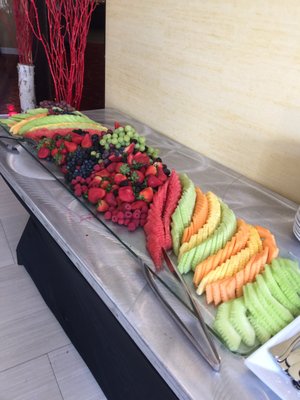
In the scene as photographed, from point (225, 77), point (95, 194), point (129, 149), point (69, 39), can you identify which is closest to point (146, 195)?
point (95, 194)

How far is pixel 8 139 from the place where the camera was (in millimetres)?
1308

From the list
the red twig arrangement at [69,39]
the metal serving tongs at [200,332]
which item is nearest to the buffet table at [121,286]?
the metal serving tongs at [200,332]

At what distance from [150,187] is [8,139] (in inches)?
26.9

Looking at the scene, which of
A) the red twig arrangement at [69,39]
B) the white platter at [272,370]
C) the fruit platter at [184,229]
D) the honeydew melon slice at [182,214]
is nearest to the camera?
the white platter at [272,370]

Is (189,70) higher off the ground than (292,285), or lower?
higher

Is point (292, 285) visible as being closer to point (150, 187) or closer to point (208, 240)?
point (208, 240)

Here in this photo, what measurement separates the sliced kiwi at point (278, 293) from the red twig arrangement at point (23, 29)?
2.12m

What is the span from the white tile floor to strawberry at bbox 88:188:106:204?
2.08ft

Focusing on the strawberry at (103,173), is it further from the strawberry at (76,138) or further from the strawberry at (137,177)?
the strawberry at (76,138)

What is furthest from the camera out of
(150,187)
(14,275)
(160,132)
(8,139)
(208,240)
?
(160,132)

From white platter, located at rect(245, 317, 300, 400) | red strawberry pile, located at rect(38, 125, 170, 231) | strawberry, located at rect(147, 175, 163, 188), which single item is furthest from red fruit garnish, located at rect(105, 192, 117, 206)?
white platter, located at rect(245, 317, 300, 400)

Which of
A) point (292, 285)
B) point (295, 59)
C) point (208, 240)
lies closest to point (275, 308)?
point (292, 285)

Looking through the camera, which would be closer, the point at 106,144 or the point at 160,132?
A: the point at 106,144

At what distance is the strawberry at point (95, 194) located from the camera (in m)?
0.94
